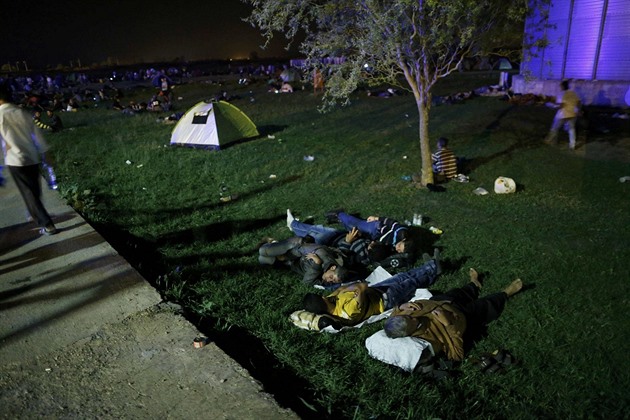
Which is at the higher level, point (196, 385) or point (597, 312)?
point (196, 385)

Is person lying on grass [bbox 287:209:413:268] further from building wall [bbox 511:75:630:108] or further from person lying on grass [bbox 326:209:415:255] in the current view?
building wall [bbox 511:75:630:108]

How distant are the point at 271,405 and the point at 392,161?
25.1 ft

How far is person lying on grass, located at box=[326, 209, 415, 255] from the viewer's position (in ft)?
16.9

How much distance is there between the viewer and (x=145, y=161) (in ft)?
35.6

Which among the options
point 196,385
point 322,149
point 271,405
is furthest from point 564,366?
point 322,149

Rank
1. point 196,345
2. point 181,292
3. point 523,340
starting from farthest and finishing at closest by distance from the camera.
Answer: point 181,292
point 523,340
point 196,345

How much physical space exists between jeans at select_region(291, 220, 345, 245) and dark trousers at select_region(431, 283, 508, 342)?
1.80 meters

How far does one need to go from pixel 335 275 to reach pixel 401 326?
4.46ft

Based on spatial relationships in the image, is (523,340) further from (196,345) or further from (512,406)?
(196,345)

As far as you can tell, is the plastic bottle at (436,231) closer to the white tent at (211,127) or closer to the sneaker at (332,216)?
the sneaker at (332,216)

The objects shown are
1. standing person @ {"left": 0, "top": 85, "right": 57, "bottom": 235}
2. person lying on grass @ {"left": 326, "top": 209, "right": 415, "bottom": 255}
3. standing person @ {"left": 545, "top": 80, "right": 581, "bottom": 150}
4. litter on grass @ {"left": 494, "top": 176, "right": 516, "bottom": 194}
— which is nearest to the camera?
person lying on grass @ {"left": 326, "top": 209, "right": 415, "bottom": 255}

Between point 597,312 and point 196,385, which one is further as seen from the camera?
point 597,312

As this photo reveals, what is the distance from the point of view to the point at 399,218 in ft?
21.8

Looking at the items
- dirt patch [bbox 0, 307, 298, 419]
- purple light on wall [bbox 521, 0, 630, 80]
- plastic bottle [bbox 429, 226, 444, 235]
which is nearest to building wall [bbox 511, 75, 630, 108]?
purple light on wall [bbox 521, 0, 630, 80]
